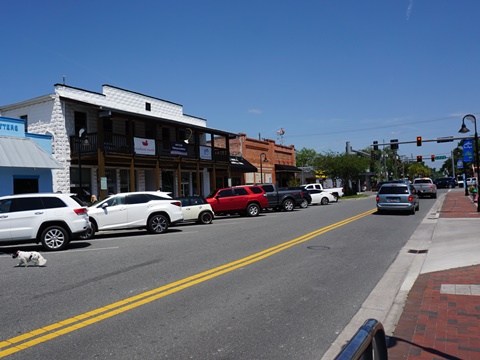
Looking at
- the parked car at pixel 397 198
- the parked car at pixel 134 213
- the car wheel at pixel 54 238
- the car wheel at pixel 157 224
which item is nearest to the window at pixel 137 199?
the parked car at pixel 134 213

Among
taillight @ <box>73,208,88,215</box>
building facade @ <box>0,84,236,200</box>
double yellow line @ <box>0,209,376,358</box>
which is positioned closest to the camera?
double yellow line @ <box>0,209,376,358</box>

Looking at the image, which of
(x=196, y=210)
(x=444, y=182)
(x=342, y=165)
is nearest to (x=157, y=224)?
(x=196, y=210)

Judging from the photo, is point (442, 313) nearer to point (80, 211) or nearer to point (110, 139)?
point (80, 211)

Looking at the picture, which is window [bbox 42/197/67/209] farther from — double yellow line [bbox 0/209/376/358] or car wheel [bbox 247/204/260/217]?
car wheel [bbox 247/204/260/217]

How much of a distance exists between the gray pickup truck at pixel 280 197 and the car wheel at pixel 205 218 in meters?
7.70

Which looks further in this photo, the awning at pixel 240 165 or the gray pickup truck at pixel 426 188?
the gray pickup truck at pixel 426 188

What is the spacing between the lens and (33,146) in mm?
20297

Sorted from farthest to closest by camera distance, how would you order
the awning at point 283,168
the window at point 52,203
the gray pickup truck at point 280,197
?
1. the awning at point 283,168
2. the gray pickup truck at point 280,197
3. the window at point 52,203

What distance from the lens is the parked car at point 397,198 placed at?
21422 mm

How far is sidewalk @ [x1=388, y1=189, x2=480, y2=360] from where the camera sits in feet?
14.2

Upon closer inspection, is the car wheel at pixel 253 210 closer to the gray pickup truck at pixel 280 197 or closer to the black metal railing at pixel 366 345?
the gray pickup truck at pixel 280 197

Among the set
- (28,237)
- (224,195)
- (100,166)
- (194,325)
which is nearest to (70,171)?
(100,166)

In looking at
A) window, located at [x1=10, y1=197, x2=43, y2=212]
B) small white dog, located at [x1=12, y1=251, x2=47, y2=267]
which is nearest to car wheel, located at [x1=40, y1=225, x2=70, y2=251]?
window, located at [x1=10, y1=197, x2=43, y2=212]

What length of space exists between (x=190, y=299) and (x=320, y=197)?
30.2m
